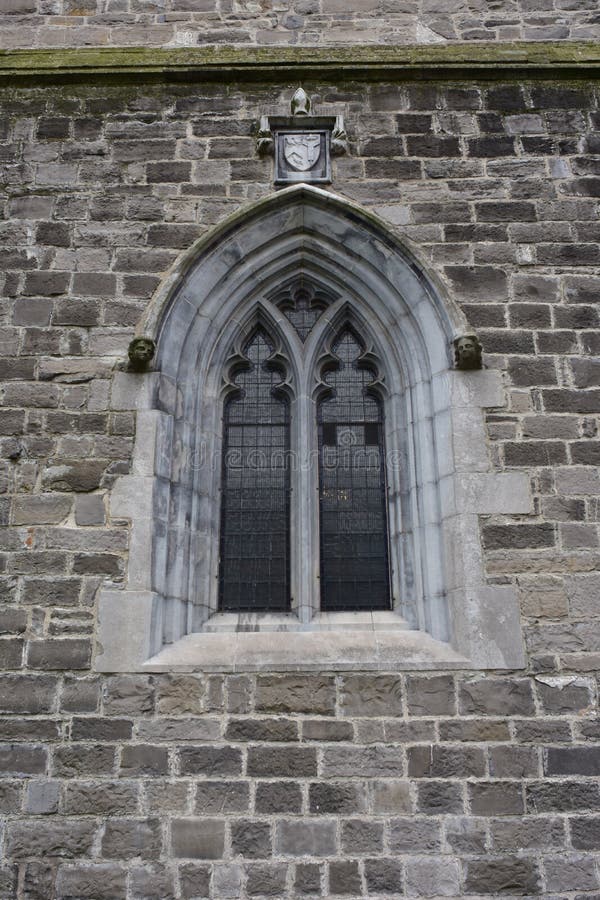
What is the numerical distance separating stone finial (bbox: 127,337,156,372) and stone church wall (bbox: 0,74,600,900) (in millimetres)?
149

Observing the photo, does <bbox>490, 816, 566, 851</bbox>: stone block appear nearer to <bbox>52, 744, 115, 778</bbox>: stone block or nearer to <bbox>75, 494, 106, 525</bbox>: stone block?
<bbox>52, 744, 115, 778</bbox>: stone block

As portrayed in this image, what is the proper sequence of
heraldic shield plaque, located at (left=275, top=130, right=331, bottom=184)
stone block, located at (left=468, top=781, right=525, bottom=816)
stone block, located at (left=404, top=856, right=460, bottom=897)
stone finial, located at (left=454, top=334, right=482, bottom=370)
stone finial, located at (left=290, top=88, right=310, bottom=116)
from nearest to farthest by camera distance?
1. stone block, located at (left=404, top=856, right=460, bottom=897)
2. stone block, located at (left=468, top=781, right=525, bottom=816)
3. stone finial, located at (left=454, top=334, right=482, bottom=370)
4. heraldic shield plaque, located at (left=275, top=130, right=331, bottom=184)
5. stone finial, located at (left=290, top=88, right=310, bottom=116)

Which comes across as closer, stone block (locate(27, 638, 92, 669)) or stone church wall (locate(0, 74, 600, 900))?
stone church wall (locate(0, 74, 600, 900))

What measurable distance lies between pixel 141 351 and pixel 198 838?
2910 mm

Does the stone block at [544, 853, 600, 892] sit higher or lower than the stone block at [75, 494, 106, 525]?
lower

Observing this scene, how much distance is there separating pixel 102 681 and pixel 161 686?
34 centimetres

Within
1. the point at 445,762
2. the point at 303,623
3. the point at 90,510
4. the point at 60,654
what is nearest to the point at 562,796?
the point at 445,762

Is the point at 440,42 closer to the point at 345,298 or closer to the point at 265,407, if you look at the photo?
the point at 345,298

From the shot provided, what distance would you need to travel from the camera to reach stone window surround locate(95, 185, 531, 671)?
15.8 feet

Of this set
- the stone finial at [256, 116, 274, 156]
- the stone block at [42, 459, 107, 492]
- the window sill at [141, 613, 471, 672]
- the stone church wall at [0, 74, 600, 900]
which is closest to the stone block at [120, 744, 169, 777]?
the stone church wall at [0, 74, 600, 900]

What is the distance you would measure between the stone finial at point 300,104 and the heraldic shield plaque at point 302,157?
5.3 inches

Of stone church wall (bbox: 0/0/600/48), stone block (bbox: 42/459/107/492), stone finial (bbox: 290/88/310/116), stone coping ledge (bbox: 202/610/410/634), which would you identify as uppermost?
stone church wall (bbox: 0/0/600/48)

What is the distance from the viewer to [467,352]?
17.3 feet

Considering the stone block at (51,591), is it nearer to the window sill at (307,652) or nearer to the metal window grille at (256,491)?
the window sill at (307,652)
